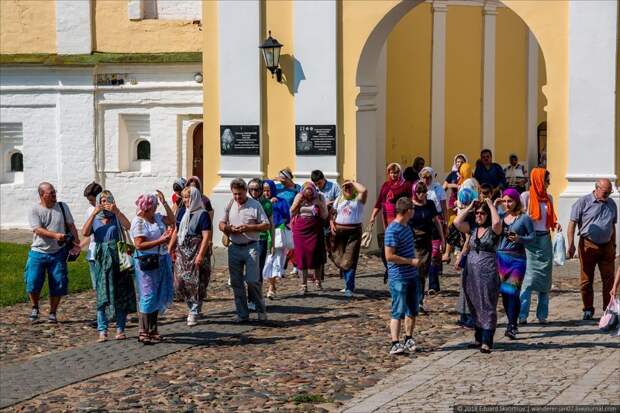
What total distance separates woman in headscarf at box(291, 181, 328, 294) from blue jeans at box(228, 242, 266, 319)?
2034 millimetres

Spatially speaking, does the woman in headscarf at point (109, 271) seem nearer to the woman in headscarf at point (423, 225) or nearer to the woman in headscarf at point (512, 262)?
the woman in headscarf at point (423, 225)

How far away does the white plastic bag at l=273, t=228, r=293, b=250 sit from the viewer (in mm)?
16625

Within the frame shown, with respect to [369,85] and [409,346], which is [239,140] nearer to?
[369,85]

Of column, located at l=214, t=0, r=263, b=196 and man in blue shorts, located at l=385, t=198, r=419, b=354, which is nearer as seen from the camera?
man in blue shorts, located at l=385, t=198, r=419, b=354

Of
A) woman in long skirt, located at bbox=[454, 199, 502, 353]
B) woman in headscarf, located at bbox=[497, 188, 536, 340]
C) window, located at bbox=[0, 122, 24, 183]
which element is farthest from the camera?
window, located at bbox=[0, 122, 24, 183]

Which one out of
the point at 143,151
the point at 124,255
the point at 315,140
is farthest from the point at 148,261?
the point at 143,151

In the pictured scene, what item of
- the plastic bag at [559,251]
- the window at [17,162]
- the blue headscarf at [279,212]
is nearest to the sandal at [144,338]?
the blue headscarf at [279,212]

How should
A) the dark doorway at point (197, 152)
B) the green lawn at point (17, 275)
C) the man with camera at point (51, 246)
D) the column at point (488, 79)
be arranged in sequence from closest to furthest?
the man with camera at point (51, 246), the green lawn at point (17, 275), the dark doorway at point (197, 152), the column at point (488, 79)

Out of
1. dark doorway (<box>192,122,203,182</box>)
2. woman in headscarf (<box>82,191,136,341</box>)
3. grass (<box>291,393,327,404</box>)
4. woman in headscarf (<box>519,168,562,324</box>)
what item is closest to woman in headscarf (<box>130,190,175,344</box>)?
woman in headscarf (<box>82,191,136,341</box>)

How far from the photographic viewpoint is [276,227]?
655 inches

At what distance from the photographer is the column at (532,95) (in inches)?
1109

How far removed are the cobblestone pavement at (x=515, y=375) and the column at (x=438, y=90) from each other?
492 inches

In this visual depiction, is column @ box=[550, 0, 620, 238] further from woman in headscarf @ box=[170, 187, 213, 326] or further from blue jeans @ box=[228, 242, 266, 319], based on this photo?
woman in headscarf @ box=[170, 187, 213, 326]

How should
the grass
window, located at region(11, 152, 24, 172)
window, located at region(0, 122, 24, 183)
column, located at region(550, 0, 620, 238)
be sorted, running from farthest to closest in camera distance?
window, located at region(11, 152, 24, 172)
window, located at region(0, 122, 24, 183)
column, located at region(550, 0, 620, 238)
the grass
